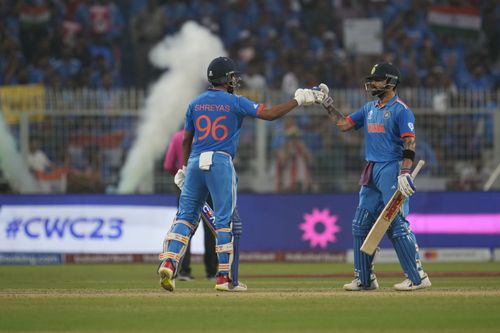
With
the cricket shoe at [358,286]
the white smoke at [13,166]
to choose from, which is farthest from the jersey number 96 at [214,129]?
the white smoke at [13,166]

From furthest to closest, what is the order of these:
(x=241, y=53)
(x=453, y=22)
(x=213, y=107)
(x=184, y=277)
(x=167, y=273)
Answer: (x=453, y=22) → (x=241, y=53) → (x=184, y=277) → (x=213, y=107) → (x=167, y=273)

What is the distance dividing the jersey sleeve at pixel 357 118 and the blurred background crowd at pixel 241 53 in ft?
28.2

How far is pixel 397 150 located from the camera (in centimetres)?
1225

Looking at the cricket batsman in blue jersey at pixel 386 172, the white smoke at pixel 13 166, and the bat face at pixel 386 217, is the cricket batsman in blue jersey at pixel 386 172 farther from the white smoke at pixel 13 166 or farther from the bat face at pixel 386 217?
the white smoke at pixel 13 166

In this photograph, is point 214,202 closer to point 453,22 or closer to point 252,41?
point 252,41

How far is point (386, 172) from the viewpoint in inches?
478

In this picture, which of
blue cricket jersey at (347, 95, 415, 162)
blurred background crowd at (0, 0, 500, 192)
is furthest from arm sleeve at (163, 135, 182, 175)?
blurred background crowd at (0, 0, 500, 192)

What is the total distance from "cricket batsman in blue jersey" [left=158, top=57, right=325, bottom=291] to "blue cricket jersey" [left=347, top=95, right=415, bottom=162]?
653 mm

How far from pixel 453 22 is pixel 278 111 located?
53.0 ft

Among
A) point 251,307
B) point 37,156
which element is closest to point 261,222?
point 37,156

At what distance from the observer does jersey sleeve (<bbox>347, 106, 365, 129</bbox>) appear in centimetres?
1260

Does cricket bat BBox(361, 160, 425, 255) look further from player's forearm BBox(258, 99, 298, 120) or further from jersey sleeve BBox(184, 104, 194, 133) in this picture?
jersey sleeve BBox(184, 104, 194, 133)

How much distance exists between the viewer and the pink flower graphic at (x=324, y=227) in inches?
792

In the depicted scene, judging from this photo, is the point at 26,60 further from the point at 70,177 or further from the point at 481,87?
the point at 481,87
